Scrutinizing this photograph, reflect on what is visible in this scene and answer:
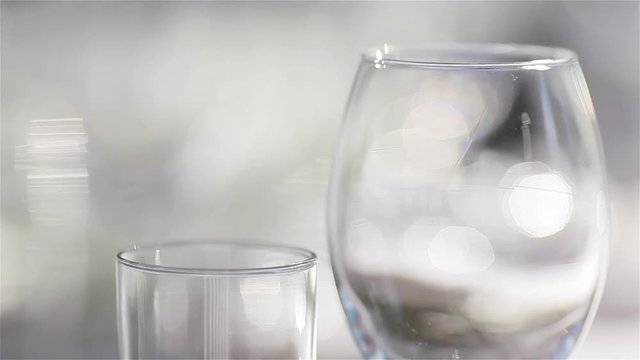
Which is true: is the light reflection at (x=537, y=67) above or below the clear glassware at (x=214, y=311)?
above

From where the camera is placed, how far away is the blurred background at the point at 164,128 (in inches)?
20.5

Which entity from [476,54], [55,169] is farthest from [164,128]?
[476,54]

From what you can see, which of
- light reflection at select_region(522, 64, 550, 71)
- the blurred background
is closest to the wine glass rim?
light reflection at select_region(522, 64, 550, 71)

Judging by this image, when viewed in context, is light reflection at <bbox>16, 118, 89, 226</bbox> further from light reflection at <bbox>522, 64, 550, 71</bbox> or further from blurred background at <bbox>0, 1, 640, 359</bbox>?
light reflection at <bbox>522, 64, 550, 71</bbox>

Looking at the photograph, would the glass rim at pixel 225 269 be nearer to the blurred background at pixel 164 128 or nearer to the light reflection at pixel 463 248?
the light reflection at pixel 463 248

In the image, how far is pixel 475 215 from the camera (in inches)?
11.3

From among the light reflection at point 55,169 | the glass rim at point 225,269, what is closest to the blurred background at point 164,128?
the light reflection at point 55,169

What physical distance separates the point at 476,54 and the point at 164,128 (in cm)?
22

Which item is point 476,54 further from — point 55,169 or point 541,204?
point 55,169

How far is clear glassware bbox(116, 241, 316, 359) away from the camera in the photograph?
0.97ft

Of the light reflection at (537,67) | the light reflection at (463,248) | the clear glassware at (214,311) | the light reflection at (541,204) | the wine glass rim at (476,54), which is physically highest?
the wine glass rim at (476,54)

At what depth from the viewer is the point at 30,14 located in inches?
20.5

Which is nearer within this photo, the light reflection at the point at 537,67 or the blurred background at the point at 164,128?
the light reflection at the point at 537,67

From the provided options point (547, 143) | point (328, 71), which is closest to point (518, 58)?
point (547, 143)
